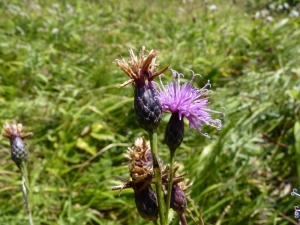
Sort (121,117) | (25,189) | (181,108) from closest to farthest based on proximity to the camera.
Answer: (181,108)
(25,189)
(121,117)

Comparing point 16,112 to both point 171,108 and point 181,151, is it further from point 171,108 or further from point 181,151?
point 171,108

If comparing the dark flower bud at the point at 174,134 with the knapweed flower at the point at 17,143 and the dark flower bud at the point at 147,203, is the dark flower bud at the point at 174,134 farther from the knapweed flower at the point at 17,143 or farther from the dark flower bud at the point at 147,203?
the knapweed flower at the point at 17,143

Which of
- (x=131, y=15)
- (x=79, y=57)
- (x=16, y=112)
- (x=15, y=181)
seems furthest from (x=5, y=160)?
(x=131, y=15)

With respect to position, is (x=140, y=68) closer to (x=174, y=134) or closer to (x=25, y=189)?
(x=174, y=134)

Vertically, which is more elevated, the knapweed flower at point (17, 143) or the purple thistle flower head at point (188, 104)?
the purple thistle flower head at point (188, 104)

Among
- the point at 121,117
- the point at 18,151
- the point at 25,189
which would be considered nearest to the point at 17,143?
the point at 18,151

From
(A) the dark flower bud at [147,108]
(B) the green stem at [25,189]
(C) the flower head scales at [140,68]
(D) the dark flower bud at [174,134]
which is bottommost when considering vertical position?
(B) the green stem at [25,189]

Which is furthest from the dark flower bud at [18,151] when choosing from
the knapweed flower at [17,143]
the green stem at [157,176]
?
the green stem at [157,176]

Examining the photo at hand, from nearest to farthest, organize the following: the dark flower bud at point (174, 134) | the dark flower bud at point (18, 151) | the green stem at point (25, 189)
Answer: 1. the dark flower bud at point (174, 134)
2. the green stem at point (25, 189)
3. the dark flower bud at point (18, 151)
